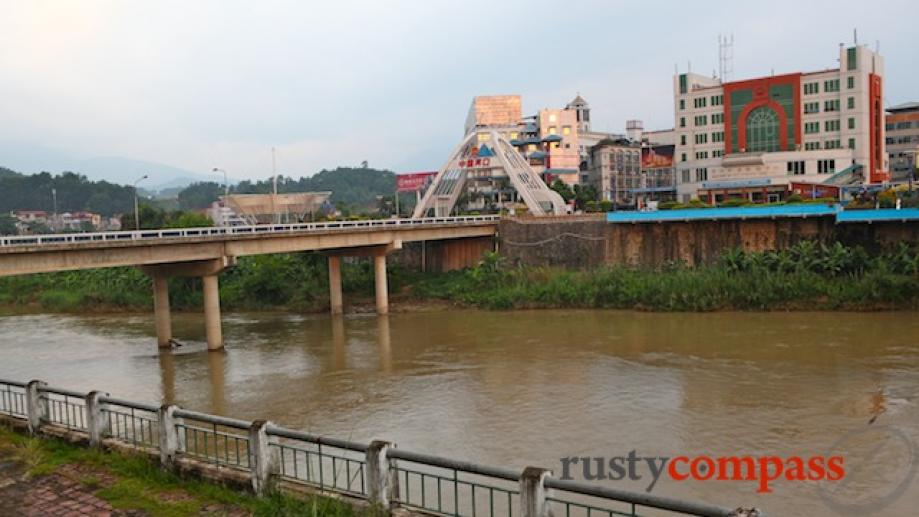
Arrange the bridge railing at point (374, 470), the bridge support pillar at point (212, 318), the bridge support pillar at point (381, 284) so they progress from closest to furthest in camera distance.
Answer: the bridge railing at point (374, 470) → the bridge support pillar at point (212, 318) → the bridge support pillar at point (381, 284)

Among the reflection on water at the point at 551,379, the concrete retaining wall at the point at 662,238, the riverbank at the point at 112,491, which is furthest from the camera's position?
the concrete retaining wall at the point at 662,238

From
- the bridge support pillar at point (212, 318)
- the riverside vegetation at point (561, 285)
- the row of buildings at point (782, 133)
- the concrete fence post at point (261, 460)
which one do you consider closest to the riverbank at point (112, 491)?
the concrete fence post at point (261, 460)

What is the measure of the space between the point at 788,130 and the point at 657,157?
32.3 meters

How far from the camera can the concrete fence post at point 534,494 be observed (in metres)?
9.59

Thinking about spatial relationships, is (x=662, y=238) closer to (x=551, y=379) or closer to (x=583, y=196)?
(x=551, y=379)

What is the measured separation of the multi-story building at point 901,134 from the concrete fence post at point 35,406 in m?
102

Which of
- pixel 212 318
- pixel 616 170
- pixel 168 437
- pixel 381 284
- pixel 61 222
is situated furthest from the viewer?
pixel 61 222

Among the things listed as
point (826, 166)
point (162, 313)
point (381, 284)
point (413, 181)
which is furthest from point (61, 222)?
point (826, 166)

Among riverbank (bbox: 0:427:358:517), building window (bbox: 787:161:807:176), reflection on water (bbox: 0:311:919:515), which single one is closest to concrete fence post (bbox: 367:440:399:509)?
riverbank (bbox: 0:427:358:517)

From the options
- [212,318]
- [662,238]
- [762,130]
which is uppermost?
[762,130]

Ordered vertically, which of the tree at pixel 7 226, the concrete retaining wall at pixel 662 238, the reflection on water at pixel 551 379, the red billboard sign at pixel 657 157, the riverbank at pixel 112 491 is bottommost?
the reflection on water at pixel 551 379

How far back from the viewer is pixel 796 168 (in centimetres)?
6994

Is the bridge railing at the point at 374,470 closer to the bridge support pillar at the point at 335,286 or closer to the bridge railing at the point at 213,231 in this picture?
the bridge railing at the point at 213,231

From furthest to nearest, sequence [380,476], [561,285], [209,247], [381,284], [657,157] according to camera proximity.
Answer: [657,157], [381,284], [561,285], [209,247], [380,476]
